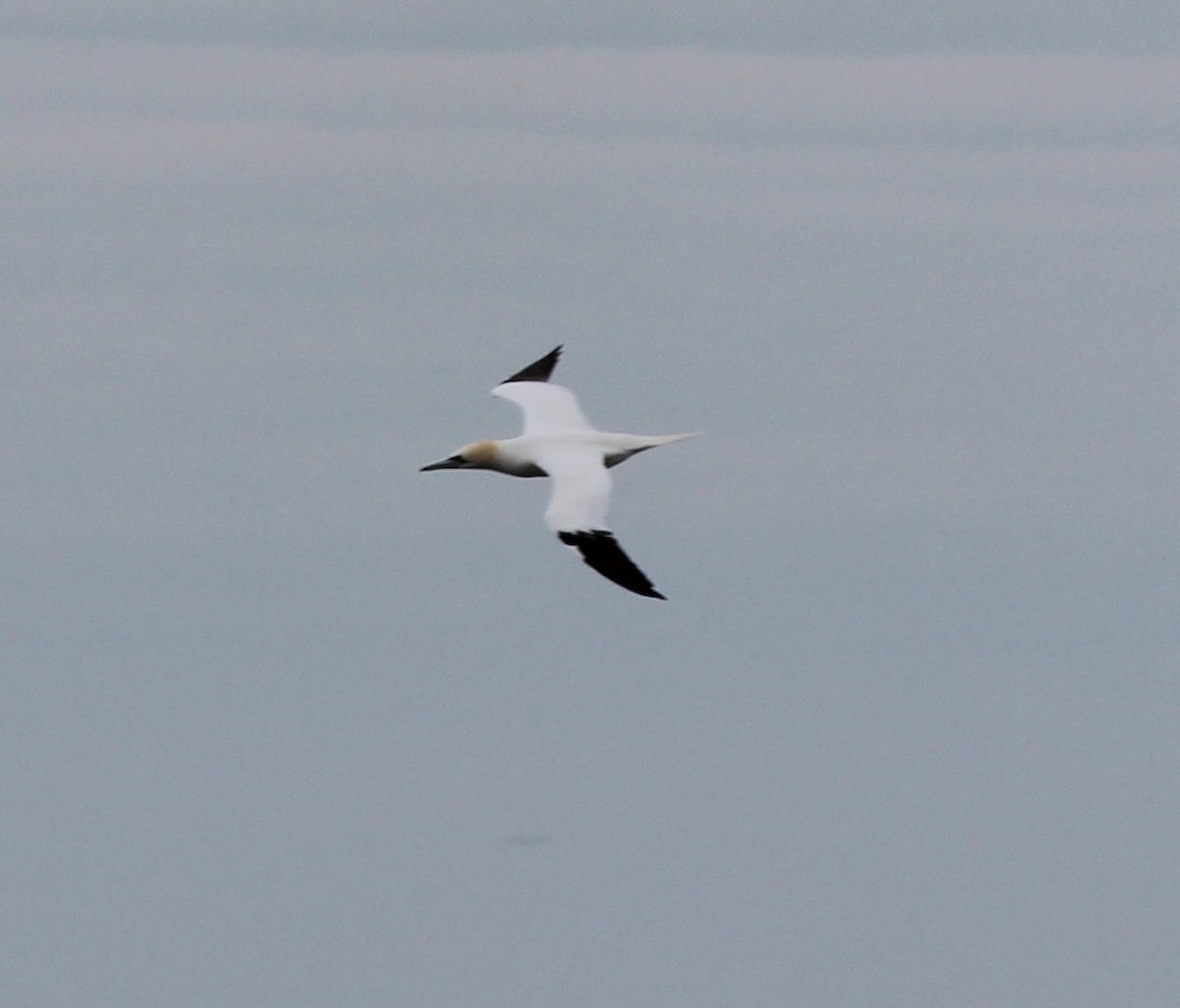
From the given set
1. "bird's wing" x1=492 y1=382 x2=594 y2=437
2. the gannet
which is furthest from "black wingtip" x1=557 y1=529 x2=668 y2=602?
"bird's wing" x1=492 y1=382 x2=594 y2=437

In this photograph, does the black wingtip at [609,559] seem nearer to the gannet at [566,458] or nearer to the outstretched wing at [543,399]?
the gannet at [566,458]

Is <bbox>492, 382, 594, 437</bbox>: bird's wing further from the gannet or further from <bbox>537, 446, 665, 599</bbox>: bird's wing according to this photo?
<bbox>537, 446, 665, 599</bbox>: bird's wing

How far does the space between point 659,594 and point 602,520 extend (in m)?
5.28

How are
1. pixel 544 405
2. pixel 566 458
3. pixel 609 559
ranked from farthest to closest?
pixel 544 405
pixel 566 458
pixel 609 559

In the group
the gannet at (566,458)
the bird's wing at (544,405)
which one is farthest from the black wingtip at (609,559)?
the bird's wing at (544,405)

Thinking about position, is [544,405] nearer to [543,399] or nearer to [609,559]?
[543,399]

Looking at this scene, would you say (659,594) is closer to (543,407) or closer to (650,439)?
(650,439)

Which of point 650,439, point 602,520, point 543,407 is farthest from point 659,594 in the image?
point 543,407

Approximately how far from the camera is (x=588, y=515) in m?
58.2

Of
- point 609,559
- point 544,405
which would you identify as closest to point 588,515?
point 609,559

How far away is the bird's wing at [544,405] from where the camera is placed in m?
68.8

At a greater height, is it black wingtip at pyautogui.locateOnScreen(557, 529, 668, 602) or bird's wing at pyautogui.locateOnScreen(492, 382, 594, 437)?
bird's wing at pyautogui.locateOnScreen(492, 382, 594, 437)

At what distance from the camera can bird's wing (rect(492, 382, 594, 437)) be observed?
68.8 meters

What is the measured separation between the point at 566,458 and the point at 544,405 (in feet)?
26.5
